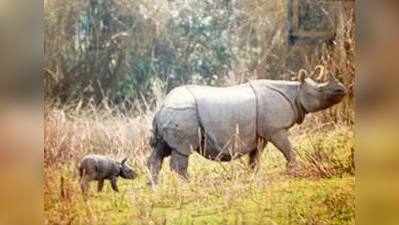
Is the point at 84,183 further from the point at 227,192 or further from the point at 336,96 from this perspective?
the point at 336,96

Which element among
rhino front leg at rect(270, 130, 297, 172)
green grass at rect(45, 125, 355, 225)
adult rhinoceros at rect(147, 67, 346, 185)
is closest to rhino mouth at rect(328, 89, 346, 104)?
adult rhinoceros at rect(147, 67, 346, 185)

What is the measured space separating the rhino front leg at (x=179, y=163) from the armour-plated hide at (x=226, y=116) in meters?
0.02

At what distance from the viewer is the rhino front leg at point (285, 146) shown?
1830 mm

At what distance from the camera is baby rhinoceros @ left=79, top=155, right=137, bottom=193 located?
1793 mm

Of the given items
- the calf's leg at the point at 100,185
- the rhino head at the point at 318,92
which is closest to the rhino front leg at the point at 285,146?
the rhino head at the point at 318,92

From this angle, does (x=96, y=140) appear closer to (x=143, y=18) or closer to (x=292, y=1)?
(x=143, y=18)

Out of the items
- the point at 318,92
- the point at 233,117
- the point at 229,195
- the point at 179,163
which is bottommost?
the point at 229,195

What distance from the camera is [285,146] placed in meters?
1.83

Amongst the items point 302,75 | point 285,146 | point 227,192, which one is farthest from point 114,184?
point 302,75

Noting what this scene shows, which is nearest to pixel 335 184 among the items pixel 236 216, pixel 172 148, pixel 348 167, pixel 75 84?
pixel 348 167

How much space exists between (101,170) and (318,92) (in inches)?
32.3

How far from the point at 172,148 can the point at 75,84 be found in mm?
409

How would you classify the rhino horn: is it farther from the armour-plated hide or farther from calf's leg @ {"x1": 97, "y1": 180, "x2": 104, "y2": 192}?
calf's leg @ {"x1": 97, "y1": 180, "x2": 104, "y2": 192}

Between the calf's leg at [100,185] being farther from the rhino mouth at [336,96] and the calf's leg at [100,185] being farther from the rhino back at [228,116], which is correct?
the rhino mouth at [336,96]
